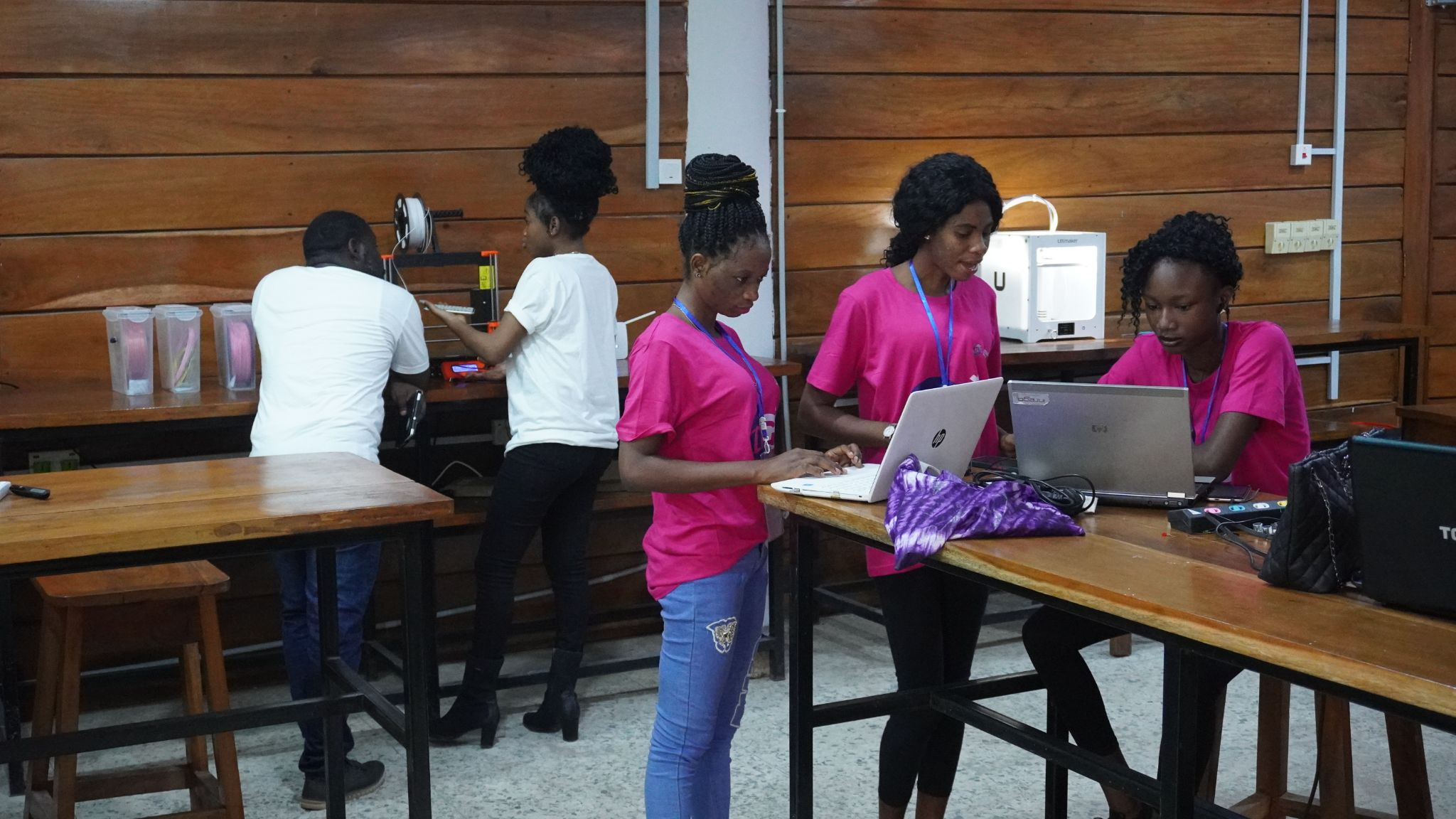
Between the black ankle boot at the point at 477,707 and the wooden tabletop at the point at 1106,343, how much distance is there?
60.8 inches

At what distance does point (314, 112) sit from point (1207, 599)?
300 centimetres

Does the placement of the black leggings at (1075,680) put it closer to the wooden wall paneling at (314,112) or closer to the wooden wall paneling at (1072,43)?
the wooden wall paneling at (314,112)

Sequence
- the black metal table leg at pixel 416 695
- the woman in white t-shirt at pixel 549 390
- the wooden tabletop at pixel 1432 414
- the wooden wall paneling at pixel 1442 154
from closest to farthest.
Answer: the black metal table leg at pixel 416 695, the woman in white t-shirt at pixel 549 390, the wooden tabletop at pixel 1432 414, the wooden wall paneling at pixel 1442 154

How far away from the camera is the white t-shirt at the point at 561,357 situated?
3275 millimetres

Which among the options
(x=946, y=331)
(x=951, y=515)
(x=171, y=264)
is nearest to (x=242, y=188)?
(x=171, y=264)

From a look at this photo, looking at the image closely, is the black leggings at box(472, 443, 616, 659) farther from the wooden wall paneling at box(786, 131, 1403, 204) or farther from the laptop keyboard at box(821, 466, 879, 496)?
the wooden wall paneling at box(786, 131, 1403, 204)

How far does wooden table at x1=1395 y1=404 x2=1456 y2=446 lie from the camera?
12.4 ft

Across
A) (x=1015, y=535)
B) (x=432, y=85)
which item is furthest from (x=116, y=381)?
(x=1015, y=535)

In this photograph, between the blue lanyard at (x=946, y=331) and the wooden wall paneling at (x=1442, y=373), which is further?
the wooden wall paneling at (x=1442, y=373)

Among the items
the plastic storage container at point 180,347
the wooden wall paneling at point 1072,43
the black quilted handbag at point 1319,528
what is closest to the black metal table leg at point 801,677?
the black quilted handbag at point 1319,528

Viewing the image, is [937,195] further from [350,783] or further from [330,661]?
[350,783]

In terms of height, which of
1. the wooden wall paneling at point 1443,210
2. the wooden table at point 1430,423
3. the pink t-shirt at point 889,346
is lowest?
the wooden table at point 1430,423

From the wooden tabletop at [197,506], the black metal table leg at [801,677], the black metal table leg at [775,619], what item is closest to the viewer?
the wooden tabletop at [197,506]

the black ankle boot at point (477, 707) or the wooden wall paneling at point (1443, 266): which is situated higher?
the wooden wall paneling at point (1443, 266)
